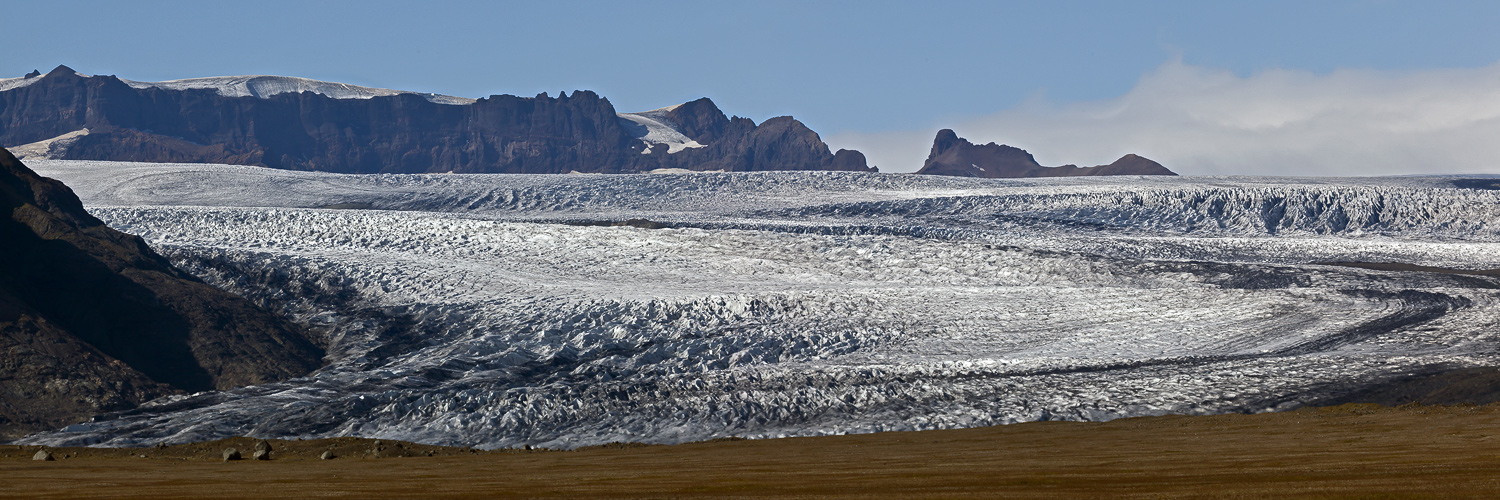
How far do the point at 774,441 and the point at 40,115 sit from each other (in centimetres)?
16949

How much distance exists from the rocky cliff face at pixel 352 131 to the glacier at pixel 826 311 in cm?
10794

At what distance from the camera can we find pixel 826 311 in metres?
29.7

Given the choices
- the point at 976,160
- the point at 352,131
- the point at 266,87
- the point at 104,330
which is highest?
the point at 266,87

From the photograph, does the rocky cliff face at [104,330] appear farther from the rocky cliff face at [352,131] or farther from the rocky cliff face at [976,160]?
the rocky cliff face at [976,160]

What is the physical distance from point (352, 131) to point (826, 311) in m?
161

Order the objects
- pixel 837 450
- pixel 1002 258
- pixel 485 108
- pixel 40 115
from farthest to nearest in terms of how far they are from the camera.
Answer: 1. pixel 485 108
2. pixel 40 115
3. pixel 1002 258
4. pixel 837 450

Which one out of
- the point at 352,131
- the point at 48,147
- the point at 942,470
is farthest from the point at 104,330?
the point at 352,131

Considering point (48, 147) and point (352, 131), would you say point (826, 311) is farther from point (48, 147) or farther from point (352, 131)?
point (352, 131)

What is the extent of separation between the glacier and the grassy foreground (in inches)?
232

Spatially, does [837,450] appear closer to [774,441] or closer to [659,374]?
[774,441]

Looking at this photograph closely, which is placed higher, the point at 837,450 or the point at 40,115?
the point at 40,115

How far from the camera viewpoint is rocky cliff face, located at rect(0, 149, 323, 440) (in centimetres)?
2219

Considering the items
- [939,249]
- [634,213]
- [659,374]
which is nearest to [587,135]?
[634,213]

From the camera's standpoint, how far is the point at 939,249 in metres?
38.7
